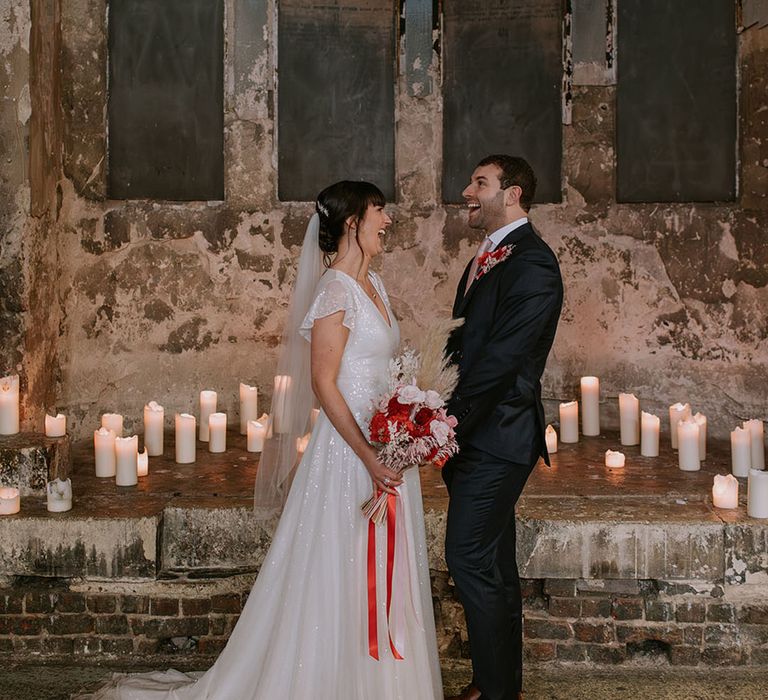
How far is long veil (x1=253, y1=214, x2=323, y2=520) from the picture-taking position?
3.27 meters

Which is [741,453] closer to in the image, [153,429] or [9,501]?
[153,429]

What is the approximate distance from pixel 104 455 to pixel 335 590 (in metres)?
1.97

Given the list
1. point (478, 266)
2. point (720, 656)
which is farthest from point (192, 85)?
point (720, 656)

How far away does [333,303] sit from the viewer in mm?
3014

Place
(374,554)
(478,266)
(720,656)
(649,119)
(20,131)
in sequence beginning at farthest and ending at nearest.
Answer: (649,119), (20,131), (720,656), (478,266), (374,554)

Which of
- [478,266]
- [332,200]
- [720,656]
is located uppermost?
[332,200]

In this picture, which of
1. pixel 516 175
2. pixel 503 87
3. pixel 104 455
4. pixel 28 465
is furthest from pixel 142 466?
pixel 503 87

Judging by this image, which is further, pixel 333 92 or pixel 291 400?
pixel 333 92

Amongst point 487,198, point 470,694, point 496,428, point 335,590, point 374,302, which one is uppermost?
point 487,198

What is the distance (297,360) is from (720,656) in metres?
A: 2.09

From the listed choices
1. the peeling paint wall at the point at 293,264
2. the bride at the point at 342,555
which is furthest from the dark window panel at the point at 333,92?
the bride at the point at 342,555

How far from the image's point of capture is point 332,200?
311cm

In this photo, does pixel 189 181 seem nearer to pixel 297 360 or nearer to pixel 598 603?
pixel 297 360

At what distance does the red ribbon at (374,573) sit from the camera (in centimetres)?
296
